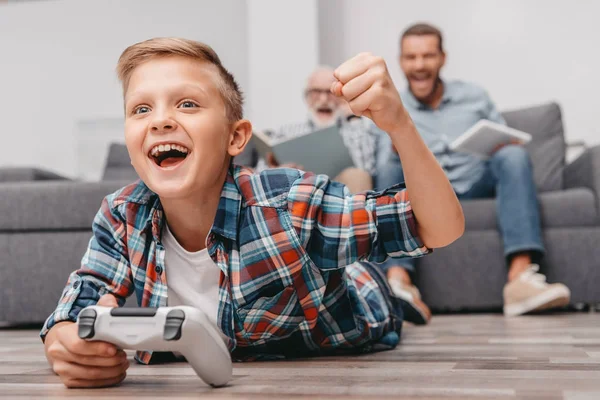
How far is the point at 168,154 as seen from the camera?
90 centimetres

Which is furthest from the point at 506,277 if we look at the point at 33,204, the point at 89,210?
the point at 33,204

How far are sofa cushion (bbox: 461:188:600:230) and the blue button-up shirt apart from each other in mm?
174

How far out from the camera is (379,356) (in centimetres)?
104

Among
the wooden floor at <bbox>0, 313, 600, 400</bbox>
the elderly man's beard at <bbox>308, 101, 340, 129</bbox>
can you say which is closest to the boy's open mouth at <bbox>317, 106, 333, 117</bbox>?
the elderly man's beard at <bbox>308, 101, 340, 129</bbox>

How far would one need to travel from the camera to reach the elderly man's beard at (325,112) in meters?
2.59

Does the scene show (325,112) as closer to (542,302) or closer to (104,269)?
(542,302)

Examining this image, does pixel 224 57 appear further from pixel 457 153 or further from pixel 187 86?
pixel 187 86

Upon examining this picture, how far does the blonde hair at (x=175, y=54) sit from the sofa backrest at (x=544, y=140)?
5.68 feet

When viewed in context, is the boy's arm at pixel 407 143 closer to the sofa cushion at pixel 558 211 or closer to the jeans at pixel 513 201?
the jeans at pixel 513 201

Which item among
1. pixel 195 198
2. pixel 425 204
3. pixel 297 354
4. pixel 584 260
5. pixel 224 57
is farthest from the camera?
pixel 224 57

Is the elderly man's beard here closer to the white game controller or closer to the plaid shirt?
the plaid shirt

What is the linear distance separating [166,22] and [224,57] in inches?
19.0

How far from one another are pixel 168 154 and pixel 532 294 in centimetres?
124

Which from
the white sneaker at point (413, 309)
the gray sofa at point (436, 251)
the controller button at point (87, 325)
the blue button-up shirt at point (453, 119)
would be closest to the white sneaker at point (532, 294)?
the gray sofa at point (436, 251)
